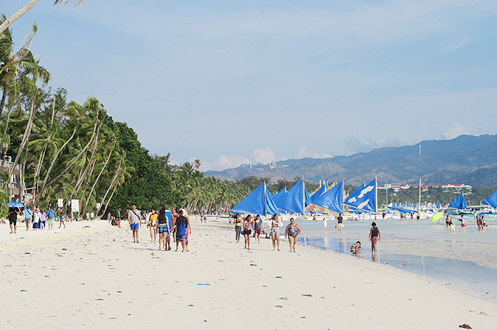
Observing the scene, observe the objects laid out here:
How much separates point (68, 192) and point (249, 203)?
2101 cm

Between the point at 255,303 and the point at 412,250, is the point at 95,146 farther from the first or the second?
the point at 255,303

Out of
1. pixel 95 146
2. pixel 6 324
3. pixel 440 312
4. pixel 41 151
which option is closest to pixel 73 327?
pixel 6 324

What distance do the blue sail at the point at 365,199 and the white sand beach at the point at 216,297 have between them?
164 ft

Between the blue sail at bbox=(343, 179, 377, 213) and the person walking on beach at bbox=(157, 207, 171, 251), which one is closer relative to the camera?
the person walking on beach at bbox=(157, 207, 171, 251)

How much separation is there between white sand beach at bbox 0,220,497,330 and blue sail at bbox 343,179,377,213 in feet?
164

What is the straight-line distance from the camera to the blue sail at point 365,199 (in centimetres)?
6419

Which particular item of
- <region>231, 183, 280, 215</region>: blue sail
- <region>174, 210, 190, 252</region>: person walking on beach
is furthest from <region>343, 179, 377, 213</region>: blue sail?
<region>174, 210, 190, 252</region>: person walking on beach

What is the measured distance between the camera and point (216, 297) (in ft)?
30.8

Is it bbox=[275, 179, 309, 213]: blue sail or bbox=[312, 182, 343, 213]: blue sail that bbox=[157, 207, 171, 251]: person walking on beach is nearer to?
bbox=[275, 179, 309, 213]: blue sail

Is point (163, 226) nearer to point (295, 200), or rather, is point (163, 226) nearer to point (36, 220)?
point (36, 220)

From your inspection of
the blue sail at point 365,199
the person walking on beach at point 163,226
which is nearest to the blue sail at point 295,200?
the blue sail at point 365,199

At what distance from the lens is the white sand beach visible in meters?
7.45

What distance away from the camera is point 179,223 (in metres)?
17.7

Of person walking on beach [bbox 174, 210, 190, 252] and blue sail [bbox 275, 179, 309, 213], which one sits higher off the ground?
blue sail [bbox 275, 179, 309, 213]
